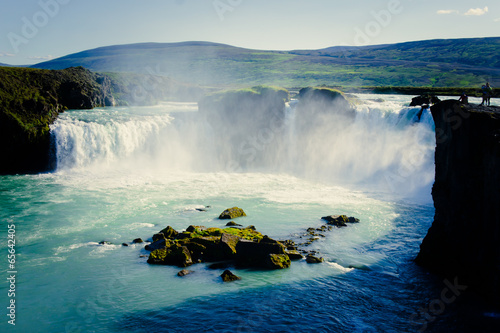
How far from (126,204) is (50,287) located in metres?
12.5

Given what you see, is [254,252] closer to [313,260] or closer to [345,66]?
[313,260]

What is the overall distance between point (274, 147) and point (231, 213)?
23.4m

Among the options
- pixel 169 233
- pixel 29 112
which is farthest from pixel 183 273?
pixel 29 112

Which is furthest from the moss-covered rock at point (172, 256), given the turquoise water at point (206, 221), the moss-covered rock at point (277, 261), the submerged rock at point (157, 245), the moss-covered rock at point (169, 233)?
the moss-covered rock at point (277, 261)

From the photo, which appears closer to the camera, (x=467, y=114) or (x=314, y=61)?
(x=467, y=114)

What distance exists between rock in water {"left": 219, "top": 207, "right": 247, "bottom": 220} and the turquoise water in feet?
2.36

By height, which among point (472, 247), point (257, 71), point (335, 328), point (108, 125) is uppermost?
point (257, 71)

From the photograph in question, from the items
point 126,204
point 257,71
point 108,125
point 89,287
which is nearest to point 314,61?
point 257,71

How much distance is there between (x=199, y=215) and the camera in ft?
85.8

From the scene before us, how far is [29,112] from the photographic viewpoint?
40844 millimetres

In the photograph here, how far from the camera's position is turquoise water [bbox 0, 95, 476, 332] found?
1432 centimetres

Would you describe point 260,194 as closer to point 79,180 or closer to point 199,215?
point 199,215

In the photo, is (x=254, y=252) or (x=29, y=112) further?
(x=29, y=112)

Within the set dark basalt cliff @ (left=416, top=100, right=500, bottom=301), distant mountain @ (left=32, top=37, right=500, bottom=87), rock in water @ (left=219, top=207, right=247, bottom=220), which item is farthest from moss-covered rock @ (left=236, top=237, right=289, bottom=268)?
distant mountain @ (left=32, top=37, right=500, bottom=87)
